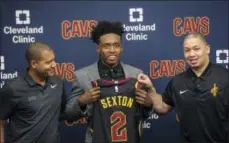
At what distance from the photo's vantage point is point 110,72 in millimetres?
2562

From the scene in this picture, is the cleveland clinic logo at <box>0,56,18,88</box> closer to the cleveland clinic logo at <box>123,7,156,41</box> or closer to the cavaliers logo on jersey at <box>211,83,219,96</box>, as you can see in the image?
the cleveland clinic logo at <box>123,7,156,41</box>

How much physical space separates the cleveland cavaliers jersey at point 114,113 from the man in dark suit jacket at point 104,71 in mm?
51

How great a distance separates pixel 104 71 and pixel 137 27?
71 cm

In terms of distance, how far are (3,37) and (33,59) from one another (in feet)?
2.44

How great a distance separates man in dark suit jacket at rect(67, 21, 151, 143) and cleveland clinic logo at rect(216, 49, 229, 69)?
928 mm

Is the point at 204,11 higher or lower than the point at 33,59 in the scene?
higher

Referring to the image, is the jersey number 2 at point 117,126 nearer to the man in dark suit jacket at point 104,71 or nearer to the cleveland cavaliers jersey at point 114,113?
the cleveland cavaliers jersey at point 114,113

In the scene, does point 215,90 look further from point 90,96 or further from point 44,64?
point 44,64

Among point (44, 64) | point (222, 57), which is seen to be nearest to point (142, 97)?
point (44, 64)

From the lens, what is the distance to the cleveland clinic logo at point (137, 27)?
3.11m

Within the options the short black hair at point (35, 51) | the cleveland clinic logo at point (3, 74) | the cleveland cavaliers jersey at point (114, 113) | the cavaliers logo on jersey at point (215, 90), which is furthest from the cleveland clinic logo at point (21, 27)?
the cavaliers logo on jersey at point (215, 90)

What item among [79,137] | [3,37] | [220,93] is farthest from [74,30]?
[220,93]

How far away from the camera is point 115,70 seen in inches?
101

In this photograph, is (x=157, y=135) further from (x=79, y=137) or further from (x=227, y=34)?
(x=227, y=34)
